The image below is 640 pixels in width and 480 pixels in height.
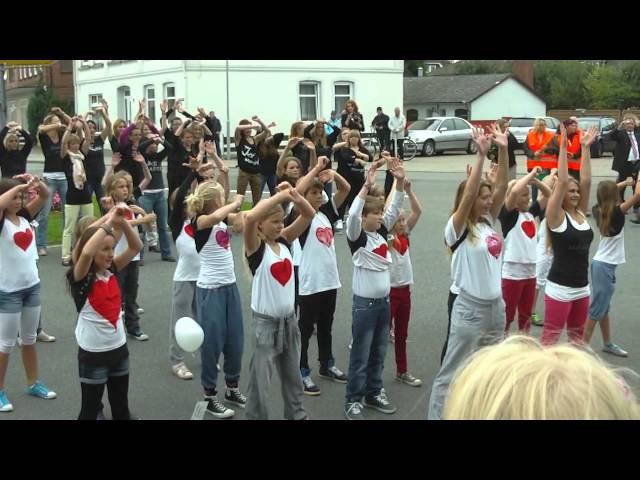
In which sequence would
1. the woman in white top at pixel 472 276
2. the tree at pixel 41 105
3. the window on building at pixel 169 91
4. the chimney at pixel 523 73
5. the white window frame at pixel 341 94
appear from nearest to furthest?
the woman in white top at pixel 472 276
the window on building at pixel 169 91
the white window frame at pixel 341 94
the tree at pixel 41 105
the chimney at pixel 523 73

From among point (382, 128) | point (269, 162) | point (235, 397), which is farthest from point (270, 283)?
point (382, 128)

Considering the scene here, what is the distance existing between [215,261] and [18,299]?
60.9 inches

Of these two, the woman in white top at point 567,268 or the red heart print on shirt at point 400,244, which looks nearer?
the woman in white top at point 567,268

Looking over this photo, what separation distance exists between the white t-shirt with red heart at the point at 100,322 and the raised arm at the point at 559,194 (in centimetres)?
329

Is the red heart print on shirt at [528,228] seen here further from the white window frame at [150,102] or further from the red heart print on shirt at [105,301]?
the white window frame at [150,102]

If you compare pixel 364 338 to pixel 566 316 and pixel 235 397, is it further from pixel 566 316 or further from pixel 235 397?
pixel 566 316

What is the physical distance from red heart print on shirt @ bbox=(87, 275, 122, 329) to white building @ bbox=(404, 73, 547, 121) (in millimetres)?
41715

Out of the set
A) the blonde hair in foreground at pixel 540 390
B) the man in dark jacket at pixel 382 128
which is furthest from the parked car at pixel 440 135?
the blonde hair in foreground at pixel 540 390

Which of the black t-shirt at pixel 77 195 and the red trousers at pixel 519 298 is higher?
the black t-shirt at pixel 77 195

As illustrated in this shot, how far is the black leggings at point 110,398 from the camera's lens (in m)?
4.74

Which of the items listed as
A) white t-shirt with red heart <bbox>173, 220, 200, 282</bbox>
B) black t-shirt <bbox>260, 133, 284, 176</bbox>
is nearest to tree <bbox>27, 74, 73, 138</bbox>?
black t-shirt <bbox>260, 133, 284, 176</bbox>

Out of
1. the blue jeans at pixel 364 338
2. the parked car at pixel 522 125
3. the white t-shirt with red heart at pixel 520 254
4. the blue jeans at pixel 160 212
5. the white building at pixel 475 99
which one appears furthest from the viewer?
Answer: the white building at pixel 475 99

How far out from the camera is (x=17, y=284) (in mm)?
5836

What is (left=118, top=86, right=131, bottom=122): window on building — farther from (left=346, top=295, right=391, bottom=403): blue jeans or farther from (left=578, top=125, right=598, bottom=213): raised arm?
(left=346, top=295, right=391, bottom=403): blue jeans
